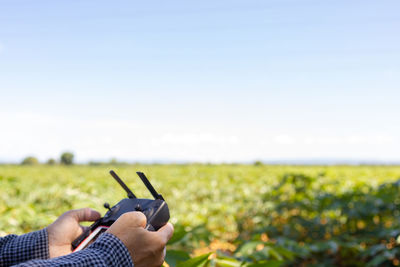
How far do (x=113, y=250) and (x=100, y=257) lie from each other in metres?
0.03

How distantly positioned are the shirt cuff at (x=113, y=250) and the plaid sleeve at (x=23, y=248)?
1.57 feet

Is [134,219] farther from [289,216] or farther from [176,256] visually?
[289,216]

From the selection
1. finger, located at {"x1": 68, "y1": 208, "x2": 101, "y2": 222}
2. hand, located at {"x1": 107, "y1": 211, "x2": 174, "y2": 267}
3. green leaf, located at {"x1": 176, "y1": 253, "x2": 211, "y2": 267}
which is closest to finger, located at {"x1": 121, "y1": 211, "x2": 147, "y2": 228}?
hand, located at {"x1": 107, "y1": 211, "x2": 174, "y2": 267}

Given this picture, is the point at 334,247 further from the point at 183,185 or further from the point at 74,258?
the point at 183,185

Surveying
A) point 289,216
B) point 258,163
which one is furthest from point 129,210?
point 258,163

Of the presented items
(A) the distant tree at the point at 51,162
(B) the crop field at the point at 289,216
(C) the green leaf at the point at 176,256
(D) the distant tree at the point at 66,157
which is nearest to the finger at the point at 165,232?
(C) the green leaf at the point at 176,256

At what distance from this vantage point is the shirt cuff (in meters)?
0.69

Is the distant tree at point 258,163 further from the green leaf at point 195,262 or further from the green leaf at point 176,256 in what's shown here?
the green leaf at point 195,262

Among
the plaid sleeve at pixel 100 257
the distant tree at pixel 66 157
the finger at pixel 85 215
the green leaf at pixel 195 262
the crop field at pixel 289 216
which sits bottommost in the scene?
the distant tree at pixel 66 157

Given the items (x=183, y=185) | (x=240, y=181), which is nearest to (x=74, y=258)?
(x=183, y=185)

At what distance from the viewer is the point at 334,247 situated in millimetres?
2217

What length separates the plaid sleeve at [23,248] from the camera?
3.34 ft

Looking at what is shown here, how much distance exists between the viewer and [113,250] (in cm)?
70

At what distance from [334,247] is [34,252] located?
1885 millimetres
